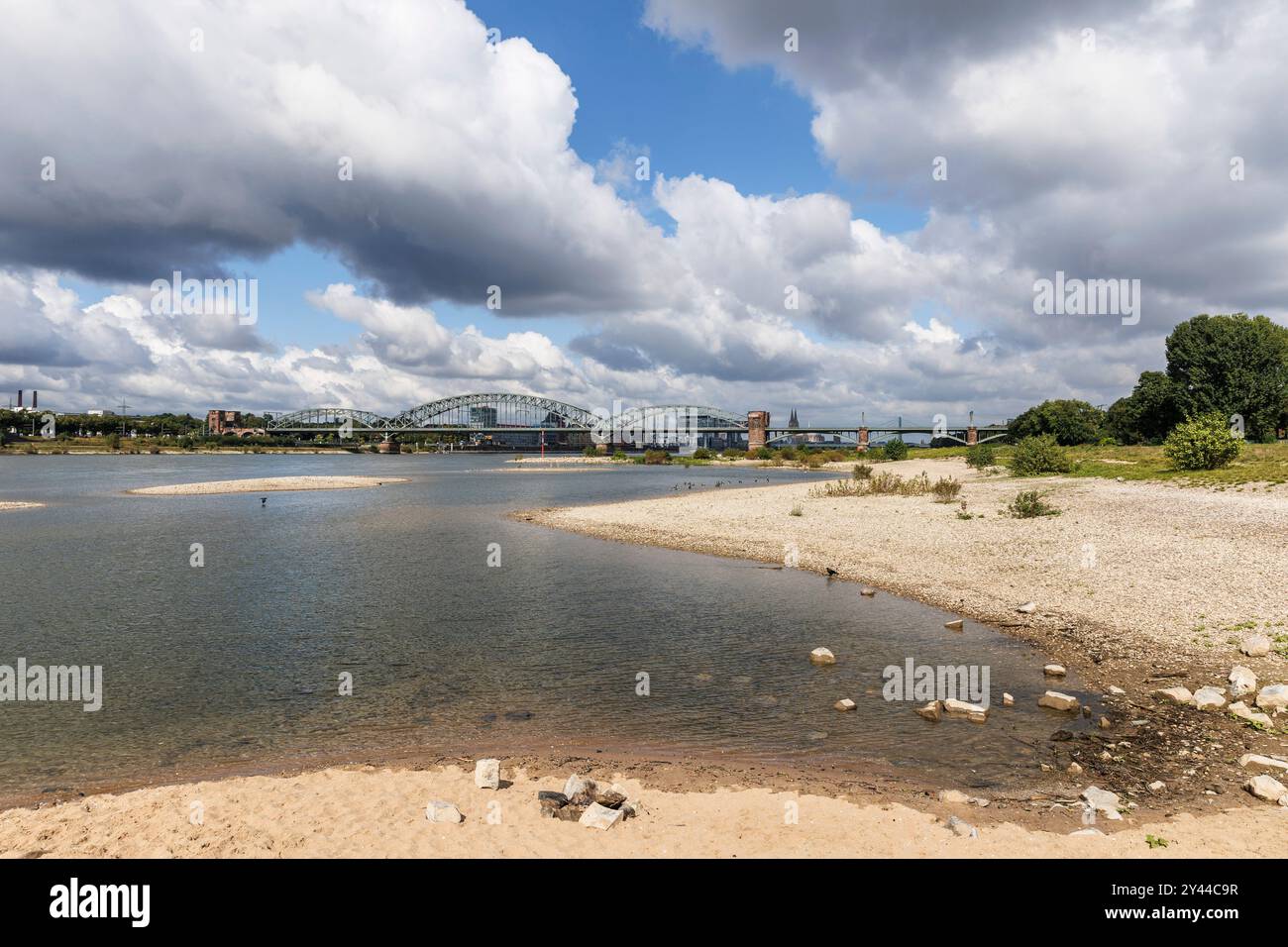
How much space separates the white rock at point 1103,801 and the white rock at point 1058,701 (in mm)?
3800

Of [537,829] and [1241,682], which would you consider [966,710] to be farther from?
[537,829]

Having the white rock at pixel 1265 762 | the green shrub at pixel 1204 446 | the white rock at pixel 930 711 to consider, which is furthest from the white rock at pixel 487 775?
the green shrub at pixel 1204 446

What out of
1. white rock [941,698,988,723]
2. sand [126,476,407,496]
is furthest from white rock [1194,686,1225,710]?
sand [126,476,407,496]

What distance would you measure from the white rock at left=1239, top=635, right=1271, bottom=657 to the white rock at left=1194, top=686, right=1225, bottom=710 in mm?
2810

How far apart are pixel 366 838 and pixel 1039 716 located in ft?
38.3

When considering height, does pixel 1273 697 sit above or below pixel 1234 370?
below

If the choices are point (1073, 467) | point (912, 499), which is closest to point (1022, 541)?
point (912, 499)

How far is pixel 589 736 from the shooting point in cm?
1257

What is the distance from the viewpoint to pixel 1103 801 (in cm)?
926

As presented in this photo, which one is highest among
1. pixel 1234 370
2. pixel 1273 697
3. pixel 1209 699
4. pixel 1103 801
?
pixel 1234 370

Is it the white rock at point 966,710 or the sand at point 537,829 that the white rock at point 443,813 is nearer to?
the sand at point 537,829

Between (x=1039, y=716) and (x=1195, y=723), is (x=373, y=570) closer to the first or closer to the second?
(x=1039, y=716)
